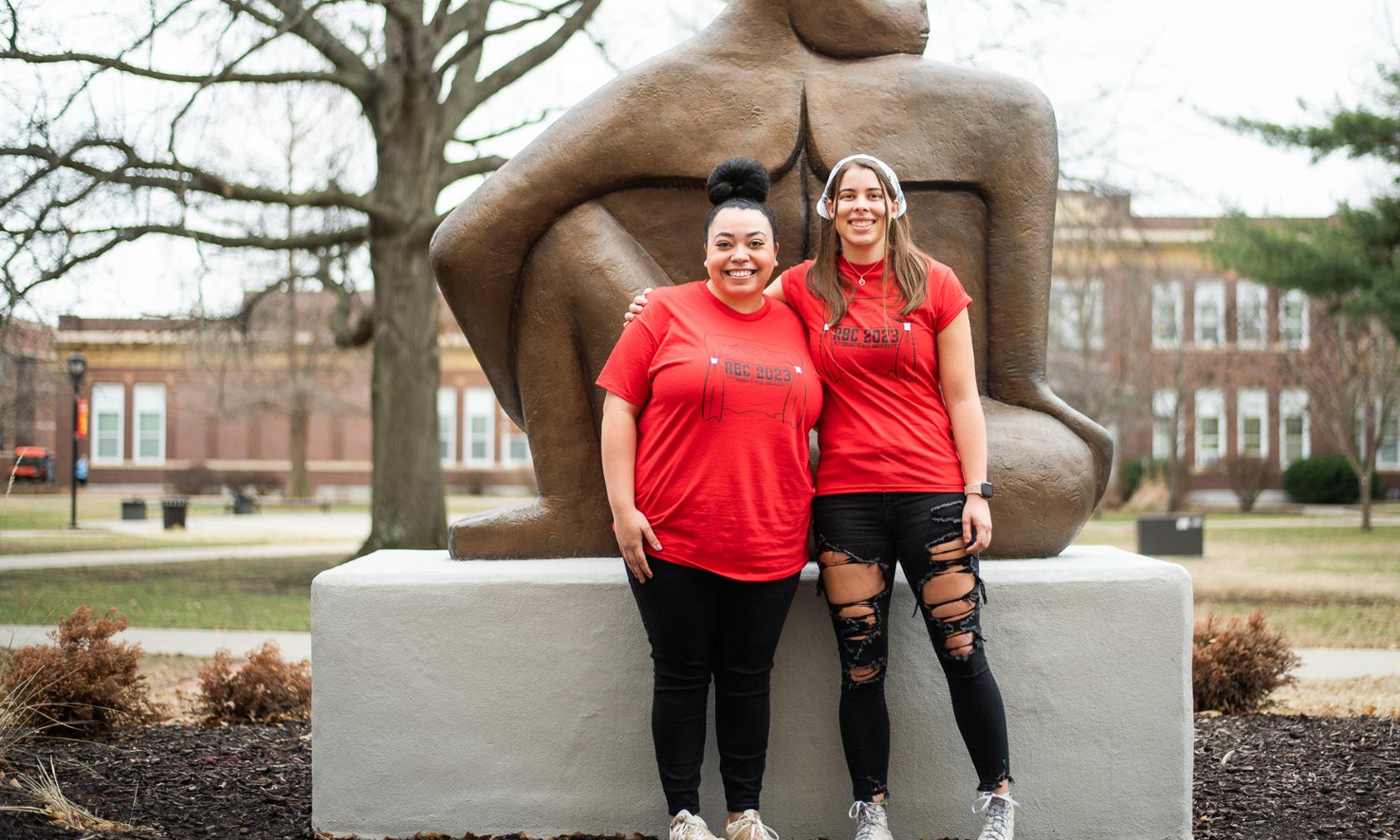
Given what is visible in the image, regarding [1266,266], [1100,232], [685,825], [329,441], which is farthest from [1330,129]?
[329,441]

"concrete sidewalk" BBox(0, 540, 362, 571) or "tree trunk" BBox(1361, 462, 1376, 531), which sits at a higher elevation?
"tree trunk" BBox(1361, 462, 1376, 531)

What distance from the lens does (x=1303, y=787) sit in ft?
13.0

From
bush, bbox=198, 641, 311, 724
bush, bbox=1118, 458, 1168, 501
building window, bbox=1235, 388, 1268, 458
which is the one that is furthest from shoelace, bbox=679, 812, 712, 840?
building window, bbox=1235, 388, 1268, 458

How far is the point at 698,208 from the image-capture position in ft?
12.3

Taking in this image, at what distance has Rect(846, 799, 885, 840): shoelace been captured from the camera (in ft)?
9.69

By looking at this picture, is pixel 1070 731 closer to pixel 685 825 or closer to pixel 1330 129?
pixel 685 825

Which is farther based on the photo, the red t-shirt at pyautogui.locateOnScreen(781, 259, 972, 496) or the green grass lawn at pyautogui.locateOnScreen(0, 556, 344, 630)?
the green grass lawn at pyautogui.locateOnScreen(0, 556, 344, 630)

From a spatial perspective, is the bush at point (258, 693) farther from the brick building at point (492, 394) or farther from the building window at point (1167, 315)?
the building window at point (1167, 315)

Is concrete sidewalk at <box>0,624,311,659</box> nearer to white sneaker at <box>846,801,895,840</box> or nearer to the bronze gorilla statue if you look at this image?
the bronze gorilla statue

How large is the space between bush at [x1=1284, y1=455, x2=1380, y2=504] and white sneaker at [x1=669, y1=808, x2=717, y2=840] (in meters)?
32.7

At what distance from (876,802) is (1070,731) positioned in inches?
26.0

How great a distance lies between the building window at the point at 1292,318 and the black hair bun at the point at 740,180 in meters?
25.2

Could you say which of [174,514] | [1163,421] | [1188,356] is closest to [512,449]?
[174,514]

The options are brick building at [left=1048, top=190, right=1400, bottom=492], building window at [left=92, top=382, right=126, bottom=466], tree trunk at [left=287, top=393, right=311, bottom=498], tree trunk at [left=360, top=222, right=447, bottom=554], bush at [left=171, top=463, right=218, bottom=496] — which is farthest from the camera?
building window at [left=92, top=382, right=126, bottom=466]
